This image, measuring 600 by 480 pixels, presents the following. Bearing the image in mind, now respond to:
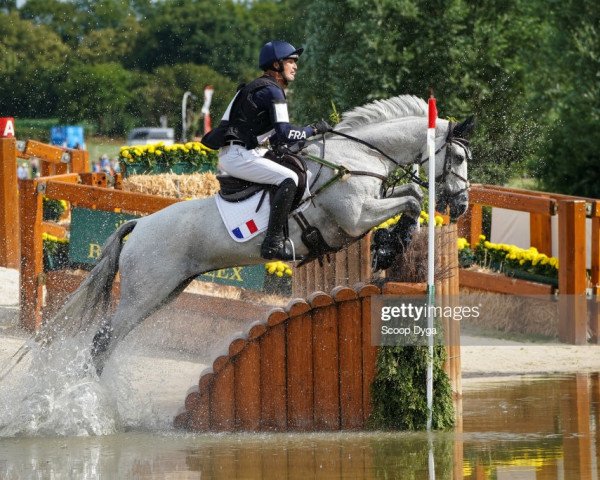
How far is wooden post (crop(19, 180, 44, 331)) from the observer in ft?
40.4

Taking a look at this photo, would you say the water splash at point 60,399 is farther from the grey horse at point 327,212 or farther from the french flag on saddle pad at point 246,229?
the french flag on saddle pad at point 246,229

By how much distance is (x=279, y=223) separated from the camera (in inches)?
318

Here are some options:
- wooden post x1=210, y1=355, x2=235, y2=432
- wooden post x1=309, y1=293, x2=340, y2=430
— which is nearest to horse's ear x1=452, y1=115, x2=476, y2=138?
wooden post x1=309, y1=293, x2=340, y2=430

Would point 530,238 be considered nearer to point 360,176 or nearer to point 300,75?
point 360,176

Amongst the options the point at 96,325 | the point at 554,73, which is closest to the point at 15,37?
the point at 554,73

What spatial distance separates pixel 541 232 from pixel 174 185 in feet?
13.0

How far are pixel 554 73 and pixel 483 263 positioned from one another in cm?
1035

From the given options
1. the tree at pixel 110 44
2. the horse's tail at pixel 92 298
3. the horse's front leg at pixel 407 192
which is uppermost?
the tree at pixel 110 44

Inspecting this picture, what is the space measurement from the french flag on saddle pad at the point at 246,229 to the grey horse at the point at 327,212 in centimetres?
6

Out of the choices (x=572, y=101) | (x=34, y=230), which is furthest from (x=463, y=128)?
(x=572, y=101)

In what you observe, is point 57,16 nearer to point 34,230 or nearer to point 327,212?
point 34,230

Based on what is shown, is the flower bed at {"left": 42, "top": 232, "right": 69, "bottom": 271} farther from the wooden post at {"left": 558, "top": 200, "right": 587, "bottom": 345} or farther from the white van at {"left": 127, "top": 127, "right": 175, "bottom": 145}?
the white van at {"left": 127, "top": 127, "right": 175, "bottom": 145}

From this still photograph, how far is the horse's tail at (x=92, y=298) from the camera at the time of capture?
869 centimetres

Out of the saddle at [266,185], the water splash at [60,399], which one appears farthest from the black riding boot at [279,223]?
the water splash at [60,399]
